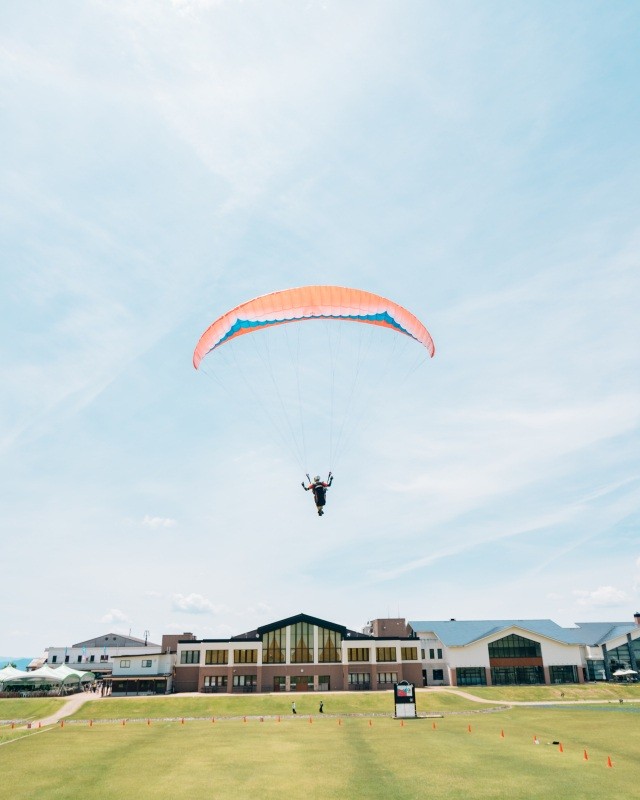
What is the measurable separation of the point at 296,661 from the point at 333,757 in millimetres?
39819

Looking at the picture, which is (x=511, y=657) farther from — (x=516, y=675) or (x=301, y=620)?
(x=301, y=620)

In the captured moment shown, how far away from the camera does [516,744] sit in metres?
29.7

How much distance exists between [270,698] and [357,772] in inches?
1400

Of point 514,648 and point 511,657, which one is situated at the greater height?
point 514,648

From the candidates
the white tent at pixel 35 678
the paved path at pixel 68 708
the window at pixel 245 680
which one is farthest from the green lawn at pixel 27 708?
the window at pixel 245 680

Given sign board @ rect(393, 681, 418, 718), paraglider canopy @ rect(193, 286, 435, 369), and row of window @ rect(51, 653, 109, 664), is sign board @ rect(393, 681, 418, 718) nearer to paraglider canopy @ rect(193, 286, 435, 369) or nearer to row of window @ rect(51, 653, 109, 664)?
paraglider canopy @ rect(193, 286, 435, 369)

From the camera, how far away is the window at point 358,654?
6512 centimetres

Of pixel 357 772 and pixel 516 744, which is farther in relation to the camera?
pixel 516 744

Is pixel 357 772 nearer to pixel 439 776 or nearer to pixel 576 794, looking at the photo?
pixel 439 776

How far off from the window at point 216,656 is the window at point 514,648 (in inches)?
1276

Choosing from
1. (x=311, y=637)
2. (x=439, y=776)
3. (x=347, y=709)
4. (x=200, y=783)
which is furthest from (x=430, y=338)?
(x=311, y=637)

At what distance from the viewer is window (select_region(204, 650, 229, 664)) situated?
64.1 meters

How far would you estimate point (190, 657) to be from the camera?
213 ft

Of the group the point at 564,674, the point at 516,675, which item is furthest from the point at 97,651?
the point at 564,674
